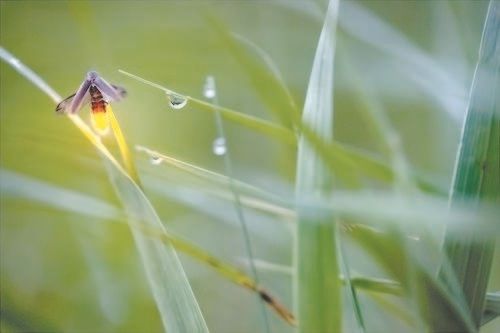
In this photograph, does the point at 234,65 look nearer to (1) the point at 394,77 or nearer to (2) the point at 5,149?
(1) the point at 394,77

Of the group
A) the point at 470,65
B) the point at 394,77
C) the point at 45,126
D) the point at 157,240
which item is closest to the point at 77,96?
the point at 157,240

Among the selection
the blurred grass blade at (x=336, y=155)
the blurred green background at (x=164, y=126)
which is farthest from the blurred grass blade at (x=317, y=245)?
the blurred green background at (x=164, y=126)

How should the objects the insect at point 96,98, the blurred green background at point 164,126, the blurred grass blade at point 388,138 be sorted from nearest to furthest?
the blurred grass blade at point 388,138 < the insect at point 96,98 < the blurred green background at point 164,126

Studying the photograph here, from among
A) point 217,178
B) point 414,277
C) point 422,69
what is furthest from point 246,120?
point 422,69

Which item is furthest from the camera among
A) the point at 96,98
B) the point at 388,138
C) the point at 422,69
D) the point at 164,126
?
the point at 164,126

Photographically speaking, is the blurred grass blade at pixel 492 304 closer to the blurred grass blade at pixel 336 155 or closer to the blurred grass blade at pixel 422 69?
the blurred grass blade at pixel 336 155

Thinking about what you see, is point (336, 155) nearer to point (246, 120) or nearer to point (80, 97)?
point (246, 120)
